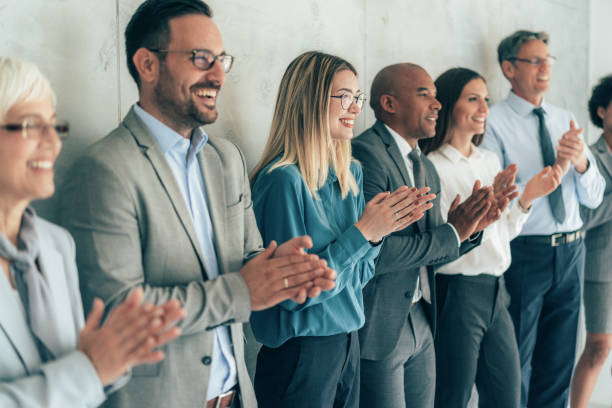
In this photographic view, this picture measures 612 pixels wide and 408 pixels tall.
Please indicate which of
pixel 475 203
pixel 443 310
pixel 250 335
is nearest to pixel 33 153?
pixel 250 335

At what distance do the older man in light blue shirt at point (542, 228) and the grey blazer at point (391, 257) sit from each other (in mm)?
1013

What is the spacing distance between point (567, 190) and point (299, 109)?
2.04 meters

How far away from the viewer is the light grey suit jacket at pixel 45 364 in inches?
Result: 48.5

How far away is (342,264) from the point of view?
7.04ft

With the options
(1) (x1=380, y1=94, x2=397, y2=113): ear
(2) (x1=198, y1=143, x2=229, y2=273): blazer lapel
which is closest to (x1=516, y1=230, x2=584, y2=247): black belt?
(1) (x1=380, y1=94, x2=397, y2=113): ear

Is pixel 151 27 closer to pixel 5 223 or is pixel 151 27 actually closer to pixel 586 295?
pixel 5 223

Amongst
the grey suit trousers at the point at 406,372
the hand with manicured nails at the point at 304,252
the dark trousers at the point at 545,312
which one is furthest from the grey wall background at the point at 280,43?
the dark trousers at the point at 545,312

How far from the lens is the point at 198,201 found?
1.88m

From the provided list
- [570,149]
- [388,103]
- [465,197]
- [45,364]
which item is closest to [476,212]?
[465,197]

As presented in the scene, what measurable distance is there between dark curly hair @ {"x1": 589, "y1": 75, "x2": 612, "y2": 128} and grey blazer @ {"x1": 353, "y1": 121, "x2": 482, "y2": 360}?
223cm

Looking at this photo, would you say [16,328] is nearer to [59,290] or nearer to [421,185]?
[59,290]

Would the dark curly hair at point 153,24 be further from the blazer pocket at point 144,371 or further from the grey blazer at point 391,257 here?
the grey blazer at point 391,257

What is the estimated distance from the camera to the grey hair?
154 inches

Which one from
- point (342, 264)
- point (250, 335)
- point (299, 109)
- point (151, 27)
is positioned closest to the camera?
point (151, 27)
